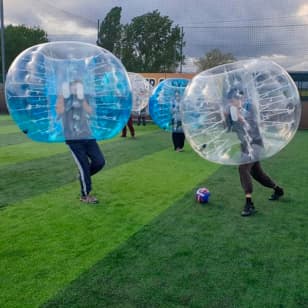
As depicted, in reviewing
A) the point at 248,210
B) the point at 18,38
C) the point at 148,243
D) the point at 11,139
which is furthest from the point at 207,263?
the point at 18,38

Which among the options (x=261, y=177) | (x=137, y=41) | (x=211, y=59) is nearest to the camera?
(x=261, y=177)

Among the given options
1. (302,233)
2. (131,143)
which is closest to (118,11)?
(131,143)

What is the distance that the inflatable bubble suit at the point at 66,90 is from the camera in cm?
447

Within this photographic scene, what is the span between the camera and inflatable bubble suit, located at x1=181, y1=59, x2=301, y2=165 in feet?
14.6

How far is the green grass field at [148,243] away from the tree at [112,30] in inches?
1269

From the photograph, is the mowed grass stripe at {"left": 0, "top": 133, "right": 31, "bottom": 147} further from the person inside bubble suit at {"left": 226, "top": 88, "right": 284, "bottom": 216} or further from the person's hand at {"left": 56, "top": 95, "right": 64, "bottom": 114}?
the person inside bubble suit at {"left": 226, "top": 88, "right": 284, "bottom": 216}

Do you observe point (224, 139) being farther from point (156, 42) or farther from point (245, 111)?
point (156, 42)

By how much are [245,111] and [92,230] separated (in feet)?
7.14

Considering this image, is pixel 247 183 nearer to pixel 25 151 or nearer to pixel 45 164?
pixel 45 164

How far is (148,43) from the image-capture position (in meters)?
42.0

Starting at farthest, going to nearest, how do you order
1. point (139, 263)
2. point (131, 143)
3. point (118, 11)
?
point (118, 11)
point (131, 143)
point (139, 263)

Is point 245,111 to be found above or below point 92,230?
above

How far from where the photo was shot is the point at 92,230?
14.3ft

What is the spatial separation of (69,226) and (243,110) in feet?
7.80
